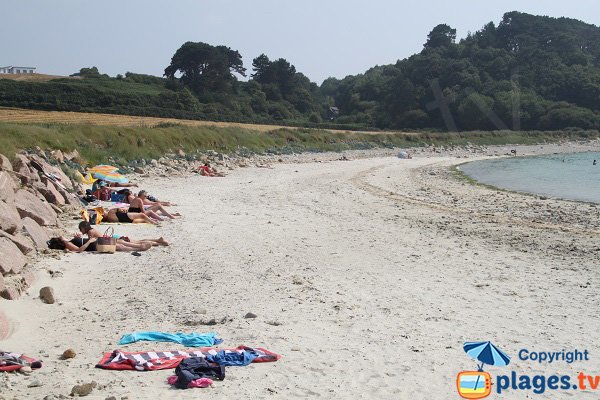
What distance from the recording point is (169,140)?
31344 mm

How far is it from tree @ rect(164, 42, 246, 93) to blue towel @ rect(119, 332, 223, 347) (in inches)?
2924

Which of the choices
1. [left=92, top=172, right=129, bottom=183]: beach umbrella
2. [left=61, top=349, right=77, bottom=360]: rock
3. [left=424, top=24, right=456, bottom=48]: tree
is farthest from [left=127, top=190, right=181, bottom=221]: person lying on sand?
[left=424, top=24, right=456, bottom=48]: tree

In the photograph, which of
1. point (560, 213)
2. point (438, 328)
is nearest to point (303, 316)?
point (438, 328)

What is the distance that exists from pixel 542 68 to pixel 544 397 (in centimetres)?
11030

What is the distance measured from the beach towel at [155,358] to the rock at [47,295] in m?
2.03

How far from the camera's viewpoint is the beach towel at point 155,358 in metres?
5.52

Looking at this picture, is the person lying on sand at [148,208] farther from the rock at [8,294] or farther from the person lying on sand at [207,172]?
the person lying on sand at [207,172]

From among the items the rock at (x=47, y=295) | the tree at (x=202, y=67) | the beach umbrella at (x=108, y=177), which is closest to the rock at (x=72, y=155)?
the beach umbrella at (x=108, y=177)

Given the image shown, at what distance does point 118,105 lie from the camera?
5356 centimetres

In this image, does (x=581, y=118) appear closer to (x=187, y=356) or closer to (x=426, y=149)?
(x=426, y=149)

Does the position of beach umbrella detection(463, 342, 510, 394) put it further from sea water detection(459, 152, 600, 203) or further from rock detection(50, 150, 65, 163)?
sea water detection(459, 152, 600, 203)

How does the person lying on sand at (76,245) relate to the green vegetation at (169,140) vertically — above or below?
below

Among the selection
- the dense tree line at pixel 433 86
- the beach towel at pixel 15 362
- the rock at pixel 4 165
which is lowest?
the beach towel at pixel 15 362

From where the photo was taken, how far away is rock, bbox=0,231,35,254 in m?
8.73
